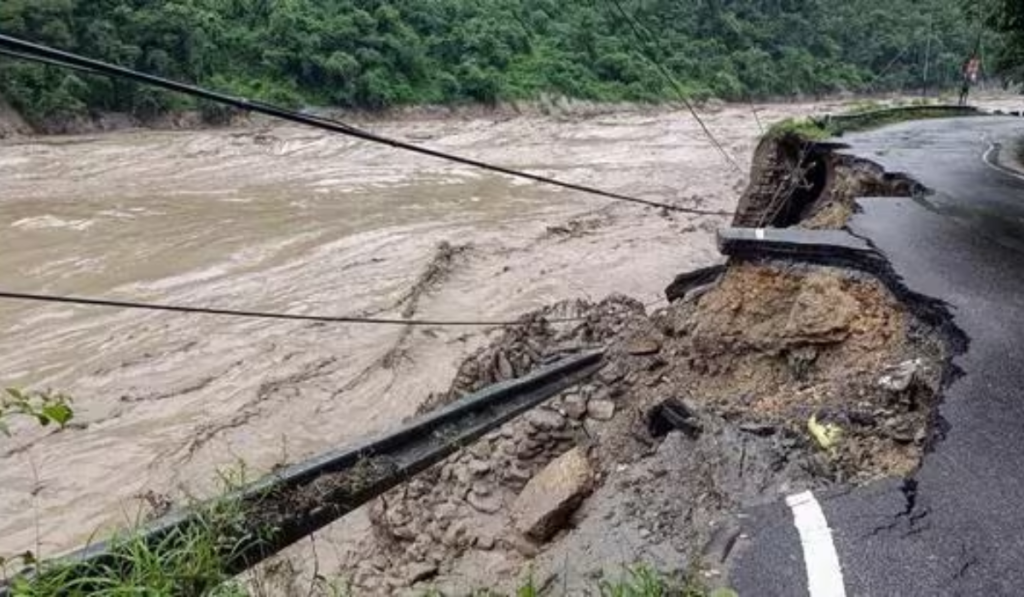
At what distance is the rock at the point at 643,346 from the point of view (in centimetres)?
693

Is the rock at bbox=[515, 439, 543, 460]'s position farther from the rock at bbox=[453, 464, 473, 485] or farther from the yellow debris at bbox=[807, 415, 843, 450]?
the yellow debris at bbox=[807, 415, 843, 450]

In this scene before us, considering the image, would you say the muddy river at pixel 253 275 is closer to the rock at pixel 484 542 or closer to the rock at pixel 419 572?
the rock at pixel 419 572

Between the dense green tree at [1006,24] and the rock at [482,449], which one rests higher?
the dense green tree at [1006,24]

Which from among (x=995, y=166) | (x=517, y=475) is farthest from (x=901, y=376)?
(x=995, y=166)

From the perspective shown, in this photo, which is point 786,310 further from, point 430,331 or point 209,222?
point 209,222

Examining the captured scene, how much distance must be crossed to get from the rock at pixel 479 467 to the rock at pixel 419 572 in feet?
2.88

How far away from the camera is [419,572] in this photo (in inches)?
221

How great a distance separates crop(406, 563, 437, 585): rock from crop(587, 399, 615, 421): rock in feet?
A: 5.42

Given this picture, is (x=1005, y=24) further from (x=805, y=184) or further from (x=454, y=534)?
(x=454, y=534)

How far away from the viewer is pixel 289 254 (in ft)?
53.3

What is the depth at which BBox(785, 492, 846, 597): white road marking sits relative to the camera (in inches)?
132

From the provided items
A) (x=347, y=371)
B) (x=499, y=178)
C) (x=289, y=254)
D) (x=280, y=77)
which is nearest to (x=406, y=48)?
(x=280, y=77)

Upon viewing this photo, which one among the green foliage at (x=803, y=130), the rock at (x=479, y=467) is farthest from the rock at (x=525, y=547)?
the green foliage at (x=803, y=130)

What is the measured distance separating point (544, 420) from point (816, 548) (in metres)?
3.13
